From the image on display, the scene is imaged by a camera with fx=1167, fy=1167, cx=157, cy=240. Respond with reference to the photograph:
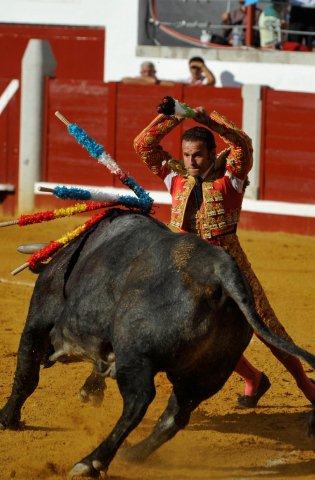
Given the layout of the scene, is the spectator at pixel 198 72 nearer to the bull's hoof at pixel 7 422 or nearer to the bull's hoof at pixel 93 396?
the bull's hoof at pixel 93 396

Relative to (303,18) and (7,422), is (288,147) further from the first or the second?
(7,422)

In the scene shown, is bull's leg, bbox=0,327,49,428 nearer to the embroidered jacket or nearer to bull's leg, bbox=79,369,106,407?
bull's leg, bbox=79,369,106,407

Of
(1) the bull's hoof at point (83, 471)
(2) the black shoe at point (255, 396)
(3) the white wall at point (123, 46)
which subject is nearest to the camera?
(1) the bull's hoof at point (83, 471)

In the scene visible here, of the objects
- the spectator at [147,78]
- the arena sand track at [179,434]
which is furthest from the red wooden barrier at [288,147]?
the arena sand track at [179,434]

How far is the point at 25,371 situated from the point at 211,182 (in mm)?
1001

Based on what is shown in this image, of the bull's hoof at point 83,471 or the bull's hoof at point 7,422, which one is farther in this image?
the bull's hoof at point 7,422

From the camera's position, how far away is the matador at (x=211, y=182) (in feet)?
14.2

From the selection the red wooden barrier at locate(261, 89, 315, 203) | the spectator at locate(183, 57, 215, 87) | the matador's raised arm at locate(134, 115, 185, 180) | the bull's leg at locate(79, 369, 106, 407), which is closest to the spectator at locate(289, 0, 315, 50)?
the spectator at locate(183, 57, 215, 87)

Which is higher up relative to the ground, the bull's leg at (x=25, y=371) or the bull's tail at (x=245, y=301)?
the bull's tail at (x=245, y=301)

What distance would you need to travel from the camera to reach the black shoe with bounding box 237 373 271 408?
4879 mm

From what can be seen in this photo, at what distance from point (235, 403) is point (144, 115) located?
6.64 meters

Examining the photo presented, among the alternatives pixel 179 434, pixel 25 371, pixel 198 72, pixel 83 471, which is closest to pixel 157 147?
pixel 25 371

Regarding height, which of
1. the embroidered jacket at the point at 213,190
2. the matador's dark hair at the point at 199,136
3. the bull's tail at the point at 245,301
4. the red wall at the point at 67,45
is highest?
the red wall at the point at 67,45

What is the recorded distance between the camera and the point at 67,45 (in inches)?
551
